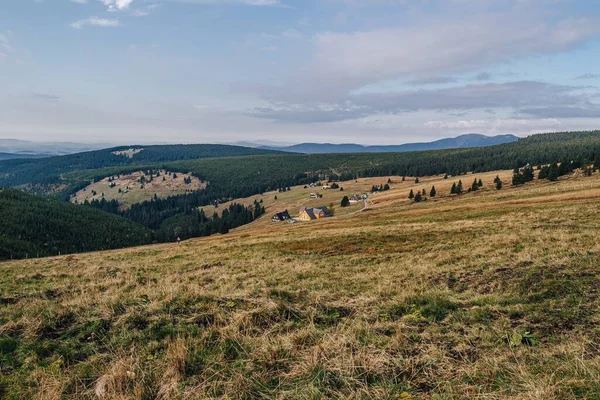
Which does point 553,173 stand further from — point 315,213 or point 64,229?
point 64,229

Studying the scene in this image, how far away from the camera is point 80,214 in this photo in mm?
192250

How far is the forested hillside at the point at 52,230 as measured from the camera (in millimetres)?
142375

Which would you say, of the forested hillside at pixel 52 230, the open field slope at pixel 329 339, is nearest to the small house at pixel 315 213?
the forested hillside at pixel 52 230

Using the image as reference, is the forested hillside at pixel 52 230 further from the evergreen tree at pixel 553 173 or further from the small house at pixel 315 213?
the evergreen tree at pixel 553 173

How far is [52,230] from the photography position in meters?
164

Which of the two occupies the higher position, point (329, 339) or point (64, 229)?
point (329, 339)

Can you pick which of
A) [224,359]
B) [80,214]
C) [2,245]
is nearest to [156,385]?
[224,359]

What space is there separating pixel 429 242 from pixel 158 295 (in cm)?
1815

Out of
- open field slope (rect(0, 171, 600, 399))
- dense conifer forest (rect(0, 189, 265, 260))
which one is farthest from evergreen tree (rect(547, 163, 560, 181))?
dense conifer forest (rect(0, 189, 265, 260))

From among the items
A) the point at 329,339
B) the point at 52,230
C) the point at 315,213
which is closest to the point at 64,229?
the point at 52,230

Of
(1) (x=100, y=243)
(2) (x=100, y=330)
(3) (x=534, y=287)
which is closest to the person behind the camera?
(2) (x=100, y=330)

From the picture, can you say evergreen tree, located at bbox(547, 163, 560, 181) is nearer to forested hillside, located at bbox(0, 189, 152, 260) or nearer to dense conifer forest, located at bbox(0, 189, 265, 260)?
dense conifer forest, located at bbox(0, 189, 265, 260)

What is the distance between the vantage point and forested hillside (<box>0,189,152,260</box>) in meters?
142

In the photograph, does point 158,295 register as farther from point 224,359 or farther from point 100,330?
point 224,359
